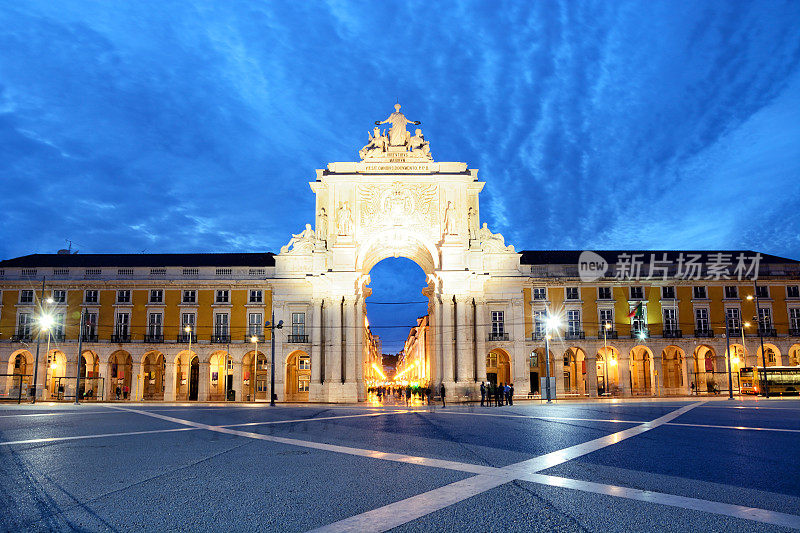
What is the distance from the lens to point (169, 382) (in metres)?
55.9

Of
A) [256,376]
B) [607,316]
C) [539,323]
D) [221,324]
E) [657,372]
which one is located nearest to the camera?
[657,372]

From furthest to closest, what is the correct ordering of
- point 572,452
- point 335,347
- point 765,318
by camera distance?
point 765,318 → point 335,347 → point 572,452

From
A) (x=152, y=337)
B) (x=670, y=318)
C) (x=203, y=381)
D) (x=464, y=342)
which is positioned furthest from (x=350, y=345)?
(x=670, y=318)

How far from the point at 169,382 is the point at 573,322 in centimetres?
3810

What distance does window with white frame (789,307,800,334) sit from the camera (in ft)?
194

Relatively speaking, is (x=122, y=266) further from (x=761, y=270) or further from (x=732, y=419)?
(x=761, y=270)

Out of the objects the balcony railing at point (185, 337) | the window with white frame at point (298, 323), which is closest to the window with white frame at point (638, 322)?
the window with white frame at point (298, 323)

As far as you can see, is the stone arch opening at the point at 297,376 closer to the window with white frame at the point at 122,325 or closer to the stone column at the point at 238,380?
the stone column at the point at 238,380

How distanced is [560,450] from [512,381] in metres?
42.0

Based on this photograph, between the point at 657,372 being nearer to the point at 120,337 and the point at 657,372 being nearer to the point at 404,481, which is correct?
the point at 120,337

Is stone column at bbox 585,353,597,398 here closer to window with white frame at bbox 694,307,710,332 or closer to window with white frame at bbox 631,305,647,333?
window with white frame at bbox 631,305,647,333

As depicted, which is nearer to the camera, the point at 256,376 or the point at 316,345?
the point at 316,345

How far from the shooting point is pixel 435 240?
5656 centimetres

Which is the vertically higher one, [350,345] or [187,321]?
[187,321]
